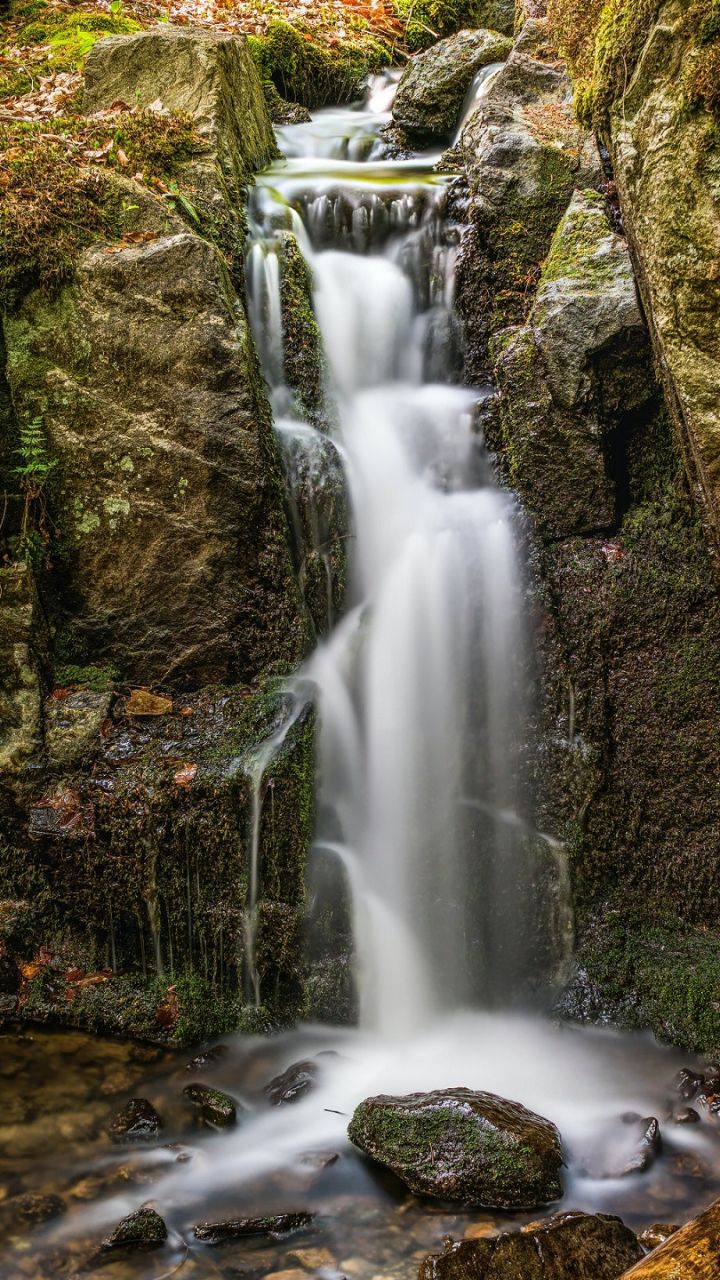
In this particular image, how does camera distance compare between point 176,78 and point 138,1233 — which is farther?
point 176,78

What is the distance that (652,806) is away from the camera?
4.34m

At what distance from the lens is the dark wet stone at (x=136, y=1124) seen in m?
3.30

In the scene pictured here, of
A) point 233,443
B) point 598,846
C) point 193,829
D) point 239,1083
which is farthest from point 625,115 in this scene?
point 239,1083

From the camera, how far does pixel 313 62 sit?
8500 mm

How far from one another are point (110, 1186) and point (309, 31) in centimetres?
1007

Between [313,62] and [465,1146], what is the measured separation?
9435mm

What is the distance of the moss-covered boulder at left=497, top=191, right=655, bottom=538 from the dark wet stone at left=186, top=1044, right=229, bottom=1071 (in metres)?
3.09

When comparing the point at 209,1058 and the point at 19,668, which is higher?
the point at 19,668

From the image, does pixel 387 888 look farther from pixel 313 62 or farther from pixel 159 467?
pixel 313 62

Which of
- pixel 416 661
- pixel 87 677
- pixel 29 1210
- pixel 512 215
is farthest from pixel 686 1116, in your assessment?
pixel 512 215

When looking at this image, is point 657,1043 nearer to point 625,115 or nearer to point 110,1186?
point 110,1186

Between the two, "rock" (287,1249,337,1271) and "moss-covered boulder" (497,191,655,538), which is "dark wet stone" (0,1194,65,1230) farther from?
"moss-covered boulder" (497,191,655,538)

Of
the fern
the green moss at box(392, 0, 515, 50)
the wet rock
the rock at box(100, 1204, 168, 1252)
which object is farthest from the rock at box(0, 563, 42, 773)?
the green moss at box(392, 0, 515, 50)

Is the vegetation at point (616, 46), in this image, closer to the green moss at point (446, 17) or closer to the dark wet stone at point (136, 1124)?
the green moss at point (446, 17)
